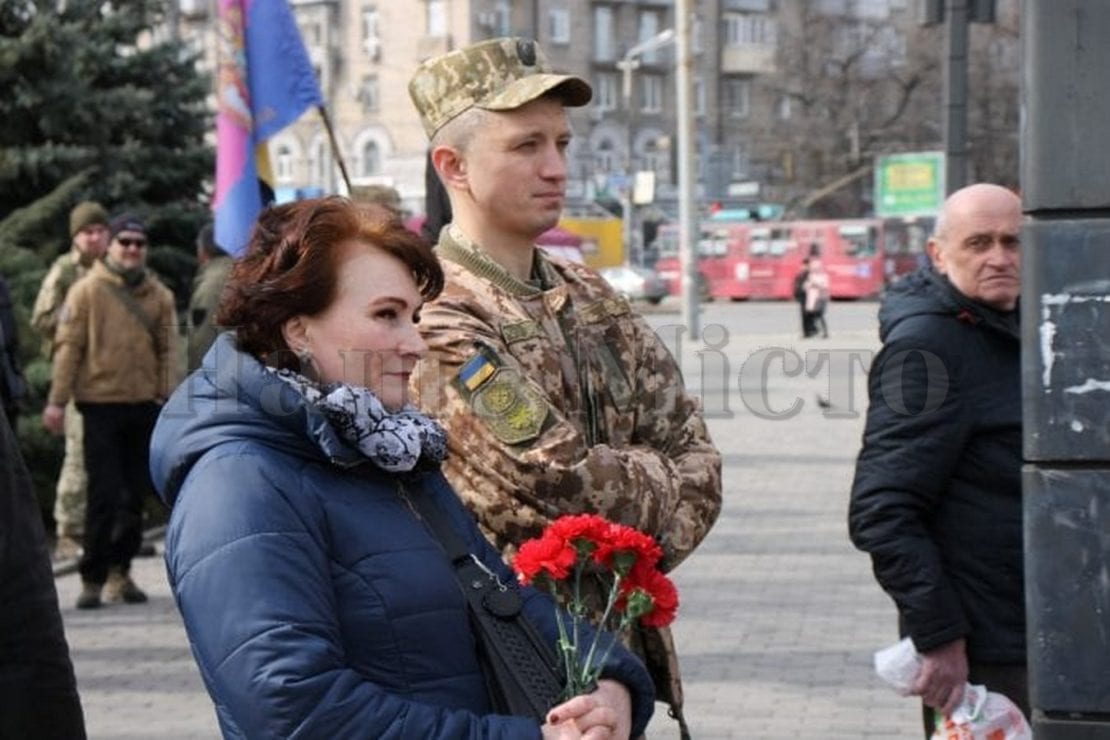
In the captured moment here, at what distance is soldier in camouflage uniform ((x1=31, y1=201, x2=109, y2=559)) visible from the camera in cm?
1143

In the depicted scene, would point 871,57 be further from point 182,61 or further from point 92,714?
point 92,714

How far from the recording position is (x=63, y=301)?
38.1 feet

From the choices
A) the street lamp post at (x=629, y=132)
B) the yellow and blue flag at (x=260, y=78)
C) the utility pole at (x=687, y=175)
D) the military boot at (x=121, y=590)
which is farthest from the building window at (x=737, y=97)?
the military boot at (x=121, y=590)

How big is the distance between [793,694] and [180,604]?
575 cm

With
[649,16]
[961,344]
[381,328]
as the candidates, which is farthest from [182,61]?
[649,16]


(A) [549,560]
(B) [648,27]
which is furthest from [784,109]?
(A) [549,560]

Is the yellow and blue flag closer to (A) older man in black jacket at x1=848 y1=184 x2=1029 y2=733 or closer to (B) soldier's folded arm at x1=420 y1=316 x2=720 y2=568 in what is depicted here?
(A) older man in black jacket at x1=848 y1=184 x2=1029 y2=733

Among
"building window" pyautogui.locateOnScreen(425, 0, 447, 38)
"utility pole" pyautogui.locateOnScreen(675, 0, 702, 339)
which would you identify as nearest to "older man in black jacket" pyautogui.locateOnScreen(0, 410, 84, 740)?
"utility pole" pyautogui.locateOnScreen(675, 0, 702, 339)

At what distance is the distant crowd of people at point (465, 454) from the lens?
2.88 meters

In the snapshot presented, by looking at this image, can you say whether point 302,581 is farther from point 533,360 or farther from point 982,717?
point 982,717

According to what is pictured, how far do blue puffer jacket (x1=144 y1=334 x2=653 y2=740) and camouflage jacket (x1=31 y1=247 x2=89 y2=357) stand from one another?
8790mm

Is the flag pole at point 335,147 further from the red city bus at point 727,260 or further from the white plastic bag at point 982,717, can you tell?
the red city bus at point 727,260

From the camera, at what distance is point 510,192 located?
3926 mm

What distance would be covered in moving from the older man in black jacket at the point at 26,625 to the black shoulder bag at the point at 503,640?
29.9 inches
